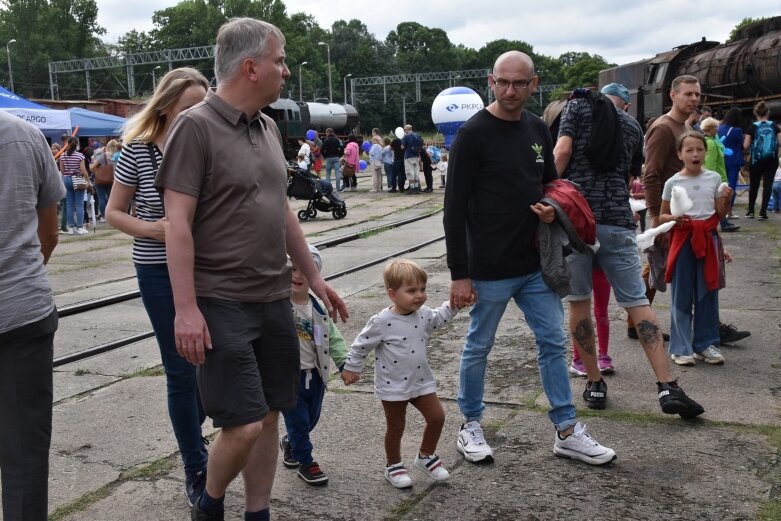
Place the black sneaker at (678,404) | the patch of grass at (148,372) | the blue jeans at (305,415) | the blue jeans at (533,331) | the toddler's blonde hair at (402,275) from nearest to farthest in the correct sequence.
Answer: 1. the toddler's blonde hair at (402,275)
2. the blue jeans at (305,415)
3. the blue jeans at (533,331)
4. the black sneaker at (678,404)
5. the patch of grass at (148,372)

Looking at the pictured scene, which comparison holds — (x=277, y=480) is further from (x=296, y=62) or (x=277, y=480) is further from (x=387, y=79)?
(x=296, y=62)

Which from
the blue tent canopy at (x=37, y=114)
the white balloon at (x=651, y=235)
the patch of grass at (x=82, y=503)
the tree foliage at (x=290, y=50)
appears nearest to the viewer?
the patch of grass at (x=82, y=503)

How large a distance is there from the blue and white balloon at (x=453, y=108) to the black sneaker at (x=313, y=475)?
2472 centimetres

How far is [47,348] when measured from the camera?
3.03 m

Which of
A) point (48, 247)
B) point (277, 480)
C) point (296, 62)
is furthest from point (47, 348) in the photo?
point (296, 62)

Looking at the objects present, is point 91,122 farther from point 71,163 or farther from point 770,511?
point 770,511

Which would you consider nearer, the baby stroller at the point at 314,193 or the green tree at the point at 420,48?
the baby stroller at the point at 314,193

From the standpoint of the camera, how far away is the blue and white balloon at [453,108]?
2844cm

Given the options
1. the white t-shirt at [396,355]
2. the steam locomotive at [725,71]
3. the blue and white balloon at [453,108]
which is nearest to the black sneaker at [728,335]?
the white t-shirt at [396,355]

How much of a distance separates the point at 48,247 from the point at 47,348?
0.41 meters

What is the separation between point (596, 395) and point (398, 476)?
5.03ft

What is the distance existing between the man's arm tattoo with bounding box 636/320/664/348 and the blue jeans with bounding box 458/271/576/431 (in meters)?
0.82

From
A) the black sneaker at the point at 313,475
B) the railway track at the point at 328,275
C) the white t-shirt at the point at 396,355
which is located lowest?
the railway track at the point at 328,275

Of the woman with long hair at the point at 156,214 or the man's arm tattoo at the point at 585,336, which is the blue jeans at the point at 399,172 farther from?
the woman with long hair at the point at 156,214
